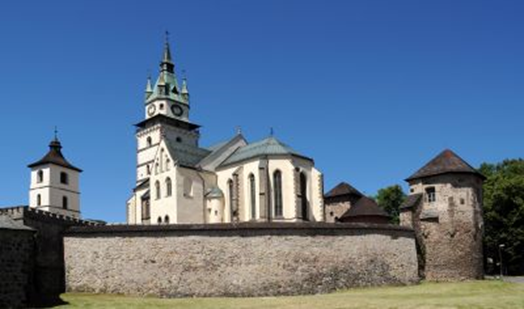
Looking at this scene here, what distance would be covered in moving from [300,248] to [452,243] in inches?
523

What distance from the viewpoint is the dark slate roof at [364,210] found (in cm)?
5200

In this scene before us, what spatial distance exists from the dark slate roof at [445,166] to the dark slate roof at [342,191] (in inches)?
382

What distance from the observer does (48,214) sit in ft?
127

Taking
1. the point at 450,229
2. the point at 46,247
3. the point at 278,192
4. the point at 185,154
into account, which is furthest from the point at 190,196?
the point at 450,229

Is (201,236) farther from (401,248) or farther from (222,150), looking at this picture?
(222,150)

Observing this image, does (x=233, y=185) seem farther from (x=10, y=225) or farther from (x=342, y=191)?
(x=10, y=225)

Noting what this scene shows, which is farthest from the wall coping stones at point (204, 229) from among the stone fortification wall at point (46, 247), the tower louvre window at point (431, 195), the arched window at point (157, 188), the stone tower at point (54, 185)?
the stone tower at point (54, 185)

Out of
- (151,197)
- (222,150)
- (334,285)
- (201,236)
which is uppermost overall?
(222,150)

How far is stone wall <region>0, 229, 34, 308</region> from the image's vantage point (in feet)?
104

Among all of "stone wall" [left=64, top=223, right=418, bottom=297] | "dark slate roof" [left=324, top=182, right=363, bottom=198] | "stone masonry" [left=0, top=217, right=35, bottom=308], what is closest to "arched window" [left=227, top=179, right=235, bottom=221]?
"dark slate roof" [left=324, top=182, right=363, bottom=198]

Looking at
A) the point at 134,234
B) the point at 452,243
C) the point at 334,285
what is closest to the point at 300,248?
the point at 334,285

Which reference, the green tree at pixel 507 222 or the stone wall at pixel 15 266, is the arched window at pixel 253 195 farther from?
the stone wall at pixel 15 266

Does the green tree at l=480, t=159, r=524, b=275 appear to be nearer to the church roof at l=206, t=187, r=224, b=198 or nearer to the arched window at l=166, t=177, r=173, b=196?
the church roof at l=206, t=187, r=224, b=198

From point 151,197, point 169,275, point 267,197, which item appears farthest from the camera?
point 151,197
